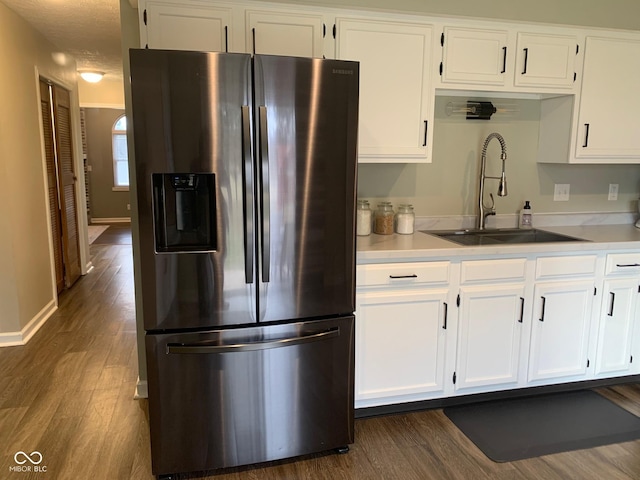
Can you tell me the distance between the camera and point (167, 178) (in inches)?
78.0

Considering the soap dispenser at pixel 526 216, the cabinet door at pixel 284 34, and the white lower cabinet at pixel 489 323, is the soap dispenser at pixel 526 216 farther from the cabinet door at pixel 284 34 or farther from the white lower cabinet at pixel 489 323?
the cabinet door at pixel 284 34

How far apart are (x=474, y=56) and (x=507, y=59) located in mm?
202

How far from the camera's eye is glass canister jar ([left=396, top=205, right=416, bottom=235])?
2877mm

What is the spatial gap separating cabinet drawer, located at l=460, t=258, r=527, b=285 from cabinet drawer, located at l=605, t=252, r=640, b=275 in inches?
21.3

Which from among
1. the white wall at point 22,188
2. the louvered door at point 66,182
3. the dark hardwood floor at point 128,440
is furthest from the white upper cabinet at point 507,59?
the louvered door at point 66,182

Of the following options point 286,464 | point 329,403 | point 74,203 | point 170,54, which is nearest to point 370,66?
point 170,54

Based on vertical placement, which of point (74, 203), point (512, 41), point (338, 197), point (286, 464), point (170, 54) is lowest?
point (286, 464)

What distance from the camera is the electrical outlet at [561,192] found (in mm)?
3301

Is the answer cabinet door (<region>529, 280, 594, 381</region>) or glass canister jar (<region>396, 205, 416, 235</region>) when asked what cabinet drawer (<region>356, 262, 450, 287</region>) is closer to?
glass canister jar (<region>396, 205, 416, 235</region>)

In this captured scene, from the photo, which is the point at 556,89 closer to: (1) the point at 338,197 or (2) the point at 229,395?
(1) the point at 338,197

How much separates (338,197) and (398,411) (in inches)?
50.1

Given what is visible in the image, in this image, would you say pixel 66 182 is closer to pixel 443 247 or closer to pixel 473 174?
pixel 473 174

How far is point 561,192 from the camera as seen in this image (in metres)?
3.31

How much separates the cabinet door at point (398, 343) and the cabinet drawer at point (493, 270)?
6.2 inches
